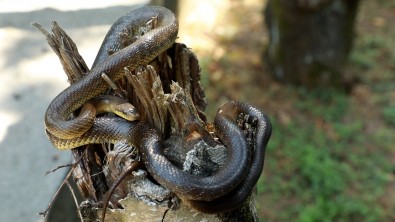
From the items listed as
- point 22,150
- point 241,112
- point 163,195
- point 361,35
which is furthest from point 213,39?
point 163,195

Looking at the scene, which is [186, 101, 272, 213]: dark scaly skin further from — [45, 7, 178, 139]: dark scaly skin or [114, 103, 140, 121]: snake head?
[45, 7, 178, 139]: dark scaly skin

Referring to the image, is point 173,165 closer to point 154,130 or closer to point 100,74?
point 154,130

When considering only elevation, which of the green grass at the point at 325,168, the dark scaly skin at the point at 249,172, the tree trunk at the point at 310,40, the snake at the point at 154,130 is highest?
the snake at the point at 154,130

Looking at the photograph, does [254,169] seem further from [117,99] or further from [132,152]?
[117,99]

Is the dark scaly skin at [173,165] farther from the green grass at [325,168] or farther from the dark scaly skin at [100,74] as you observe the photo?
the green grass at [325,168]

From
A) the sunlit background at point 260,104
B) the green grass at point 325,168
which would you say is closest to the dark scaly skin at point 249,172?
the sunlit background at point 260,104

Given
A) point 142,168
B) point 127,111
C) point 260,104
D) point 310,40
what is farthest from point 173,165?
point 310,40
